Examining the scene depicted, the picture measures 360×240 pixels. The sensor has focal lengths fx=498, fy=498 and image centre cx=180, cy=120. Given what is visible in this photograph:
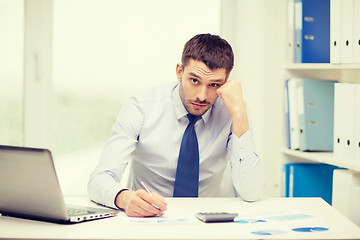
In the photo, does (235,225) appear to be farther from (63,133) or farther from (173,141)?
(63,133)

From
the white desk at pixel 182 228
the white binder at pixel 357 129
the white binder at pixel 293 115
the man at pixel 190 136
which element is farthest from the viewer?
the white binder at pixel 293 115

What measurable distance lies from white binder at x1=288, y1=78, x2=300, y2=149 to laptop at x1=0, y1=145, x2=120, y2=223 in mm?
1376

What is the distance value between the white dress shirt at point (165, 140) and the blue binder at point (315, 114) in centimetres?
56

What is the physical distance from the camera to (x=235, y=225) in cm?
137

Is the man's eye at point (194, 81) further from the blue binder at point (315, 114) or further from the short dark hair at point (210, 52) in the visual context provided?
the blue binder at point (315, 114)

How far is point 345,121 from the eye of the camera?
2057 millimetres

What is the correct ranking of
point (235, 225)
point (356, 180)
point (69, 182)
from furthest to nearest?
point (69, 182) → point (356, 180) → point (235, 225)

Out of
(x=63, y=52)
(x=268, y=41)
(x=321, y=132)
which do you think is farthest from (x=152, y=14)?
(x=321, y=132)

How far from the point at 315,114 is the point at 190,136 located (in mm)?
845

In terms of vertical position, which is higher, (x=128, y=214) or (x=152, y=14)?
(x=152, y=14)

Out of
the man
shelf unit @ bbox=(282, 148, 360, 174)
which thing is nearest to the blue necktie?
the man

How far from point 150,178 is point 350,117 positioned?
86 centimetres

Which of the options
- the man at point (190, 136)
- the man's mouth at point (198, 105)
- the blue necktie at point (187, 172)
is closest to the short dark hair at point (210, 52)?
the man at point (190, 136)

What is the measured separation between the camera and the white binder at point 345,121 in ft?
6.63
